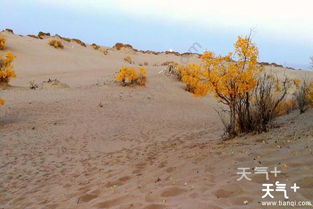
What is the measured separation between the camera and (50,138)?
9.80m

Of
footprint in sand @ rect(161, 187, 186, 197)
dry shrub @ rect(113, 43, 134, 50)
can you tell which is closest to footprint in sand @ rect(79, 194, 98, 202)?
Answer: footprint in sand @ rect(161, 187, 186, 197)

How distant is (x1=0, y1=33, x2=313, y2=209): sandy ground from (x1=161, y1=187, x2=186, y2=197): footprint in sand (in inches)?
0.5

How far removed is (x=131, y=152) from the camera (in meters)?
8.23

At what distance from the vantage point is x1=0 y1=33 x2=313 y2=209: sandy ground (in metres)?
4.36

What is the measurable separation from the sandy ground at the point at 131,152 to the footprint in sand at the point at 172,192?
1 centimetres

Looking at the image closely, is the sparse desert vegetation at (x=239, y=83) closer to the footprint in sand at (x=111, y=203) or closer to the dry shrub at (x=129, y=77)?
the footprint in sand at (x=111, y=203)

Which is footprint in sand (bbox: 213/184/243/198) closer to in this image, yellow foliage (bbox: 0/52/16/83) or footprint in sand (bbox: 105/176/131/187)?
footprint in sand (bbox: 105/176/131/187)

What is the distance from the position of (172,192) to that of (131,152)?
390 centimetres

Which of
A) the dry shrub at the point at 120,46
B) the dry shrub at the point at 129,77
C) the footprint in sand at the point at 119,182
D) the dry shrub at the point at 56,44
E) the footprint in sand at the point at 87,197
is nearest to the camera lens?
the footprint in sand at the point at 87,197

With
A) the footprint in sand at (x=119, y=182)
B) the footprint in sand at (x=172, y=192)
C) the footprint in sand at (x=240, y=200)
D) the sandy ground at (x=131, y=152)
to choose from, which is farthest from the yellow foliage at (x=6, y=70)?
the footprint in sand at (x=240, y=200)

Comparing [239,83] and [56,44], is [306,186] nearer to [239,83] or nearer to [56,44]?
[239,83]

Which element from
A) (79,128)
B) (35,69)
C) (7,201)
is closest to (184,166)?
(7,201)

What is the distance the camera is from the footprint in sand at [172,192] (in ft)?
14.2

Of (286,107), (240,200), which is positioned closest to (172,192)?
(240,200)
